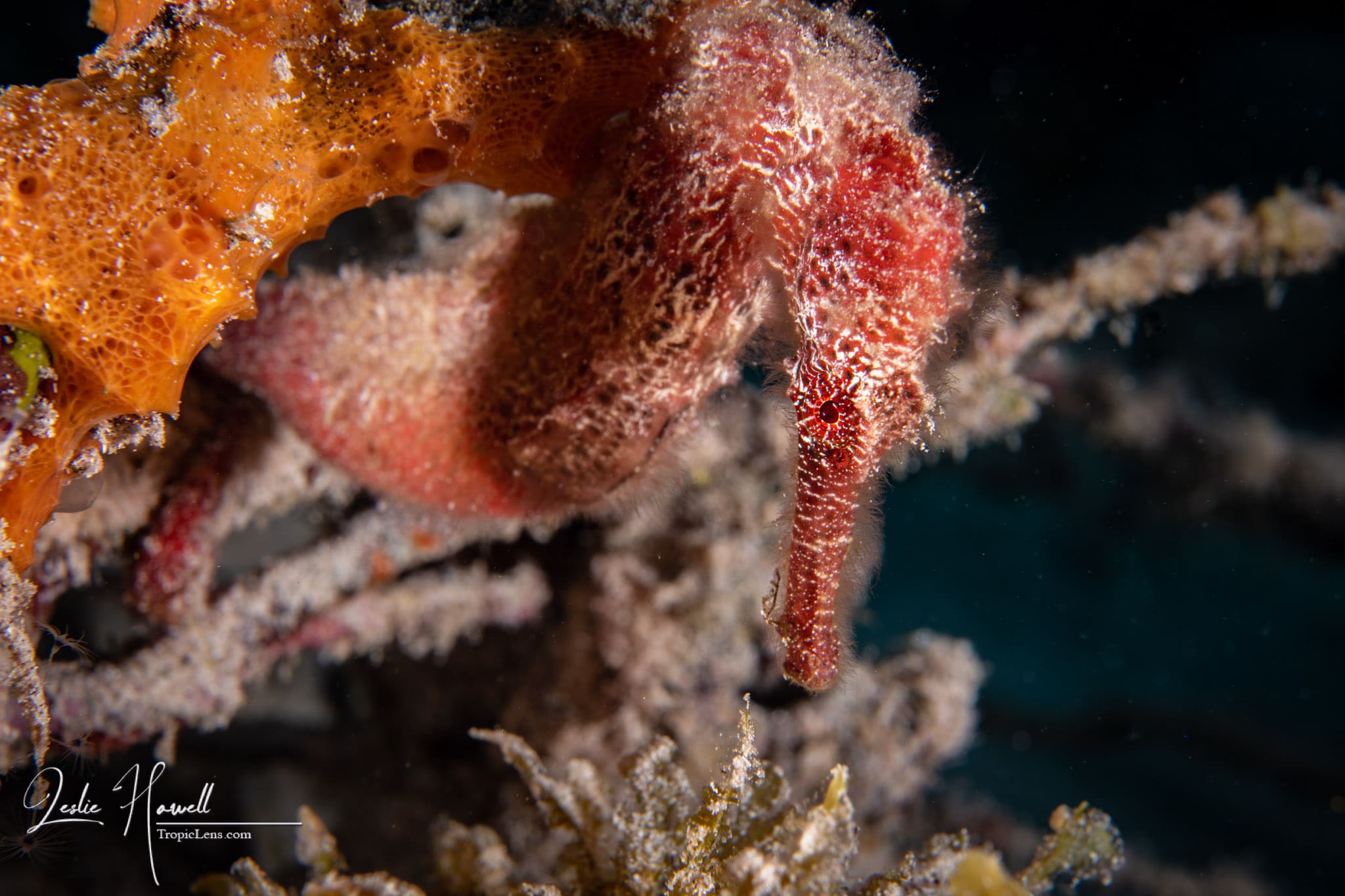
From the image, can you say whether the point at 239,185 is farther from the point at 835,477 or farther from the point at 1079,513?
the point at 1079,513

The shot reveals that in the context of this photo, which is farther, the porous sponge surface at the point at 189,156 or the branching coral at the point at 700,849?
the branching coral at the point at 700,849

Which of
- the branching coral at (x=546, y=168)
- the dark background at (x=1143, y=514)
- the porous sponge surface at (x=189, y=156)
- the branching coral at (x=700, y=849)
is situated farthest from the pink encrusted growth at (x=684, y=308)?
the dark background at (x=1143, y=514)

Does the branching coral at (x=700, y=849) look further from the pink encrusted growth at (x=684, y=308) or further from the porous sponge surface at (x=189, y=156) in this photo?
the porous sponge surface at (x=189, y=156)

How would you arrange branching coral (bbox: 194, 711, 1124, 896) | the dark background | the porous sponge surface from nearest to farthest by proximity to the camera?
the porous sponge surface → branching coral (bbox: 194, 711, 1124, 896) → the dark background

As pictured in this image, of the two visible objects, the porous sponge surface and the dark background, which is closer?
the porous sponge surface

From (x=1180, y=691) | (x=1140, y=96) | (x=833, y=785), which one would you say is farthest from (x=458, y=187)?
(x=1180, y=691)

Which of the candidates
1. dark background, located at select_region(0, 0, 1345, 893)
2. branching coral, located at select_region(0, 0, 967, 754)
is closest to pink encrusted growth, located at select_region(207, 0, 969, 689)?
branching coral, located at select_region(0, 0, 967, 754)

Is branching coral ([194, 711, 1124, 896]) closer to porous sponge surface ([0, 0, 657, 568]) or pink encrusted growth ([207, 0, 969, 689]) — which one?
pink encrusted growth ([207, 0, 969, 689])
